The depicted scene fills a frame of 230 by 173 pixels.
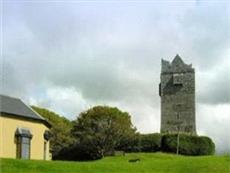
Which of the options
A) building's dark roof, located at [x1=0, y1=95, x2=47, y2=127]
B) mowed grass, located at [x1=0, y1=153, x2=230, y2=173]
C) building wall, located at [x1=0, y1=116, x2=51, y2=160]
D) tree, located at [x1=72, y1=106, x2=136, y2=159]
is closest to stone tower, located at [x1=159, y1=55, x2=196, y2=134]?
tree, located at [x1=72, y1=106, x2=136, y2=159]

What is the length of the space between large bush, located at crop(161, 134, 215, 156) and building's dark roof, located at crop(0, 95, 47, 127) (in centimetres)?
2003

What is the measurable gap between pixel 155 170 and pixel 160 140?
110 feet

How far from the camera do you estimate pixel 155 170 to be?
3609cm

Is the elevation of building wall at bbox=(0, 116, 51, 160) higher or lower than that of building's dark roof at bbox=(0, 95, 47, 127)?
lower

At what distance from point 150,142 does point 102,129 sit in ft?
33.0

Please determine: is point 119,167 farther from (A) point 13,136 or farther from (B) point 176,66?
(B) point 176,66

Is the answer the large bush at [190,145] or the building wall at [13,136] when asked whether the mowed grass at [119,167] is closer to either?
the building wall at [13,136]

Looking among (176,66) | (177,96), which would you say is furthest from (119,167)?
(176,66)

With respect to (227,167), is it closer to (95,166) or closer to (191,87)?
(95,166)

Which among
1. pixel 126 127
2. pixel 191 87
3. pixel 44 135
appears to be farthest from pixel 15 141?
pixel 191 87

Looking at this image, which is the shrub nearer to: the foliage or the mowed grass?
the foliage

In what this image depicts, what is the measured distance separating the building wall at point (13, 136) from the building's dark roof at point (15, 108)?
1.76 ft

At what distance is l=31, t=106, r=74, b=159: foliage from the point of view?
86.2 m

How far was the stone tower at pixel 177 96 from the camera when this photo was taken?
84.3 m
